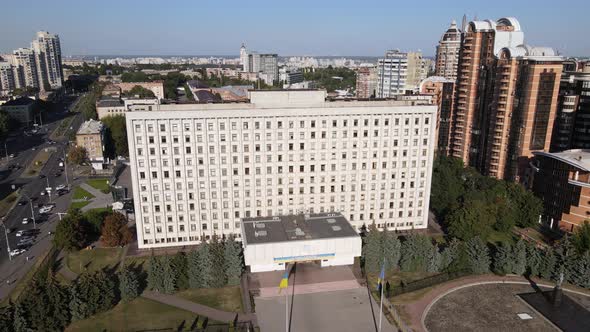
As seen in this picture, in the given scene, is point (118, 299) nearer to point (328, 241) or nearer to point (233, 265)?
point (233, 265)

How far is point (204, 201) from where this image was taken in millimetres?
85750

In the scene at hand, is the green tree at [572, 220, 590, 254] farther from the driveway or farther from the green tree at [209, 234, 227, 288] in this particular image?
the green tree at [209, 234, 227, 288]

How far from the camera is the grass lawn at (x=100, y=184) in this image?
128m

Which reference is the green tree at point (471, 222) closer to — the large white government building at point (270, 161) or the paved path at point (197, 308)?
the large white government building at point (270, 161)

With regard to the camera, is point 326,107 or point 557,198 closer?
point 326,107

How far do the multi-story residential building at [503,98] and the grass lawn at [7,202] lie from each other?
4997 inches

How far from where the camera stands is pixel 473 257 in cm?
7694

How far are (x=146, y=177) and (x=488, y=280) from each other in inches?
2506

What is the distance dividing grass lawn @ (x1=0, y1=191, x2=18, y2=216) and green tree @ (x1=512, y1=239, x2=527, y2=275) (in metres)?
112

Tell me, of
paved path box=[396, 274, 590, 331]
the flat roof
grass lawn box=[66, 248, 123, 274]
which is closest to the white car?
grass lawn box=[66, 248, 123, 274]

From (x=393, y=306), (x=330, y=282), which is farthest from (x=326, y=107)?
(x=393, y=306)

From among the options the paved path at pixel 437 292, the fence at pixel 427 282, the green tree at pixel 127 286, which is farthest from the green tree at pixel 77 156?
the paved path at pixel 437 292

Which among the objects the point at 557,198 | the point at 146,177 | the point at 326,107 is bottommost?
the point at 557,198

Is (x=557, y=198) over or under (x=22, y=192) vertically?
over
